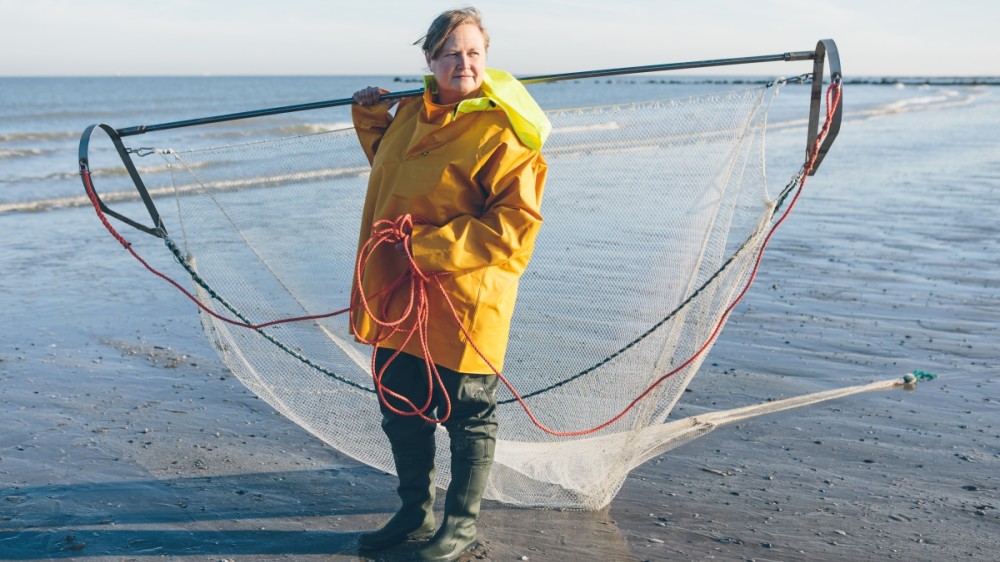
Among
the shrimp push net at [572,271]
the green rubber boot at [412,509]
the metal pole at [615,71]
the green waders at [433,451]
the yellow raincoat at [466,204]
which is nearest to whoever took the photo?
the yellow raincoat at [466,204]

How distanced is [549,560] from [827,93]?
6.08 ft

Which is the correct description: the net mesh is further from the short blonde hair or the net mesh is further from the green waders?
the short blonde hair

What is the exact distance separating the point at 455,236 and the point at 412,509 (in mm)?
1056

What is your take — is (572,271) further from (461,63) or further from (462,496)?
(461,63)

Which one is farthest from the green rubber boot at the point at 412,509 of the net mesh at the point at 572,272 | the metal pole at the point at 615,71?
the metal pole at the point at 615,71

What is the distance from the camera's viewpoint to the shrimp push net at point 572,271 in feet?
11.7

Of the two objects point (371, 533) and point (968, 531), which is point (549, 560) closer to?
point (371, 533)

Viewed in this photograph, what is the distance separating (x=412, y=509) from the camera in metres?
3.24

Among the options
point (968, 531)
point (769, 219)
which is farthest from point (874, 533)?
point (769, 219)

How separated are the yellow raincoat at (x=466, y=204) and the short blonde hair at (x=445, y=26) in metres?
0.12

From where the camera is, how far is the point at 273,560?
3211mm

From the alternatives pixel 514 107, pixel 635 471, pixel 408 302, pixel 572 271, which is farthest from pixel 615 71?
pixel 635 471

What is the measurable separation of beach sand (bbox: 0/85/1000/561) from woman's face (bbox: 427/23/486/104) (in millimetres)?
1569

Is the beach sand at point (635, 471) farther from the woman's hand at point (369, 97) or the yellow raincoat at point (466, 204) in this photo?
the woman's hand at point (369, 97)
